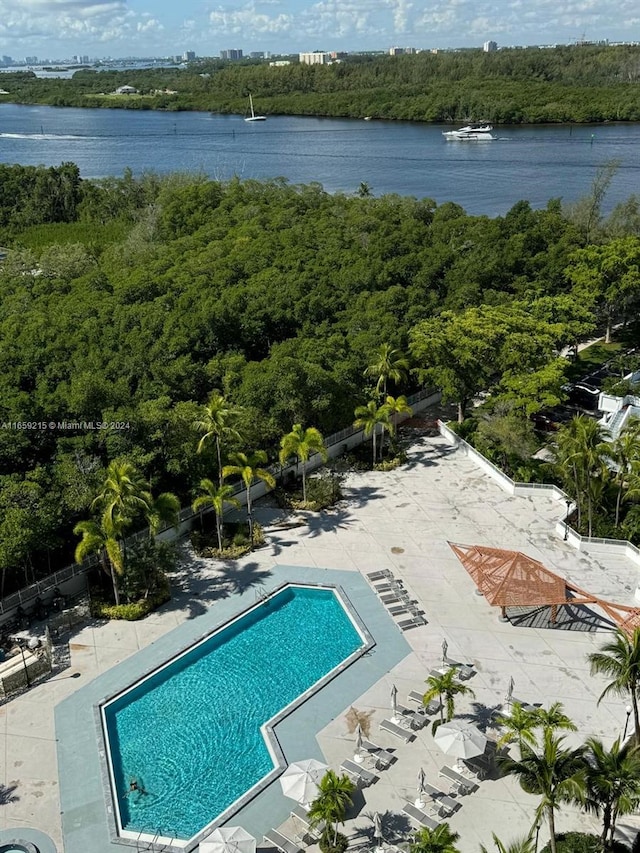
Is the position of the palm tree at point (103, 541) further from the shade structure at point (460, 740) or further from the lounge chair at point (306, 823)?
the shade structure at point (460, 740)

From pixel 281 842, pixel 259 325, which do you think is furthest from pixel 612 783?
pixel 259 325

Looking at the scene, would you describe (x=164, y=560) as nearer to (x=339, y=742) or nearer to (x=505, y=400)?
(x=339, y=742)

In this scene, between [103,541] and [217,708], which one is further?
[103,541]

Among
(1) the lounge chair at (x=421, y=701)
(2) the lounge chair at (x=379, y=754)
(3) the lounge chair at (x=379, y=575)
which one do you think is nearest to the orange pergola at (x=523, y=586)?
(3) the lounge chair at (x=379, y=575)

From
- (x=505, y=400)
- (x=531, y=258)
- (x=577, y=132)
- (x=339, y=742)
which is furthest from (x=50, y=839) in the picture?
(x=577, y=132)

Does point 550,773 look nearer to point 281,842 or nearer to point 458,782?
point 458,782

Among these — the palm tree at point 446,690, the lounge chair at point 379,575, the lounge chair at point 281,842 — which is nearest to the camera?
the lounge chair at point 281,842
